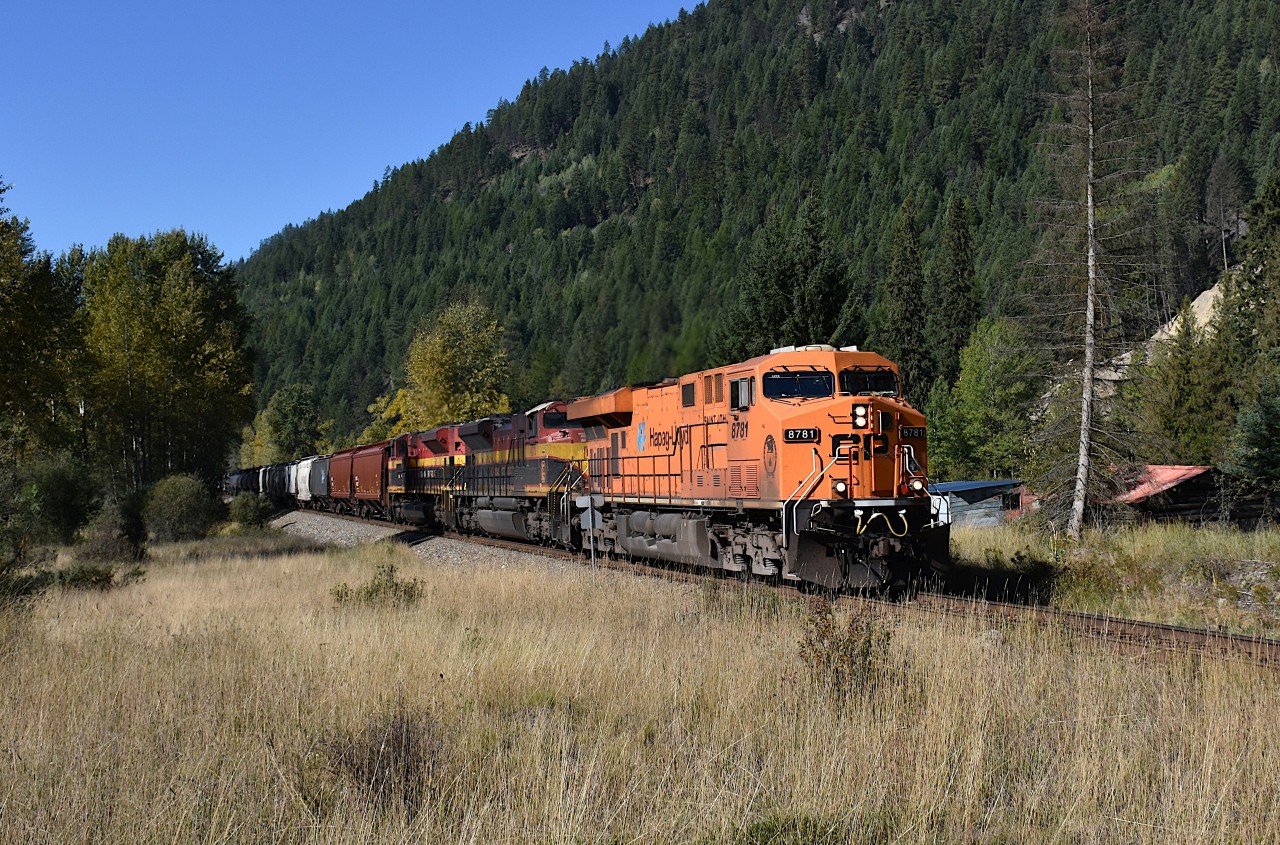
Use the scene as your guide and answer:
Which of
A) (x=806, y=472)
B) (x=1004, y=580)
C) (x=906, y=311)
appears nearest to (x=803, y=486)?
(x=806, y=472)

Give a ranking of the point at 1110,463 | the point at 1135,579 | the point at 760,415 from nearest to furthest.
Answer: the point at 760,415, the point at 1135,579, the point at 1110,463

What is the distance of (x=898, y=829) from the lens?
5082 millimetres

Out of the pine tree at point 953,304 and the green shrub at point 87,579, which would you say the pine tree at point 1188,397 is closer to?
the pine tree at point 953,304

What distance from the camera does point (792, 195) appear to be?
47469 mm

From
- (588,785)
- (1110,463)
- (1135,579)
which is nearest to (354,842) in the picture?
(588,785)

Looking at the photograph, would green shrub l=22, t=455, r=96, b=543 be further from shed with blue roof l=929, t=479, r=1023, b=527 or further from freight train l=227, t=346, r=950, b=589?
shed with blue roof l=929, t=479, r=1023, b=527

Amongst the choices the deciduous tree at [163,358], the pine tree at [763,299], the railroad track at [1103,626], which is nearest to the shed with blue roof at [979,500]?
the pine tree at [763,299]

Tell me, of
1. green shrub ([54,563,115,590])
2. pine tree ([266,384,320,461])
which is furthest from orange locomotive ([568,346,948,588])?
pine tree ([266,384,320,461])

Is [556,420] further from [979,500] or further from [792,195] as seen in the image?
[792,195]

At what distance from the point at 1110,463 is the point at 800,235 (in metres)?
17.5

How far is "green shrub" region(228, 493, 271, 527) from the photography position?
41381 mm

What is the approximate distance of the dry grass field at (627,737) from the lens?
16.8 feet

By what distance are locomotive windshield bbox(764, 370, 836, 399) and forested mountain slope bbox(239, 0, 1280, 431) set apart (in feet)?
16.1

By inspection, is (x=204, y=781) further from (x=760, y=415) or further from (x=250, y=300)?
(x=250, y=300)
